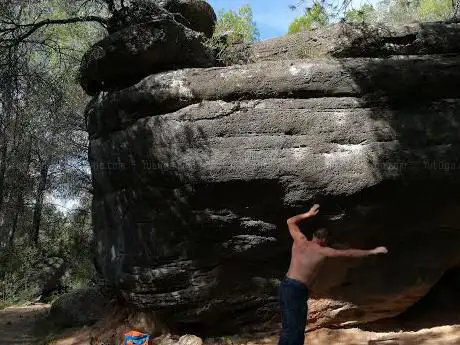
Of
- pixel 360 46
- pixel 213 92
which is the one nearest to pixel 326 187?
pixel 213 92

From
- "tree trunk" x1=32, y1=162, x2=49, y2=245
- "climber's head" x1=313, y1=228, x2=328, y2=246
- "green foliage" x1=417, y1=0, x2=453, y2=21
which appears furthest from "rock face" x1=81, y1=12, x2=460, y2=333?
"tree trunk" x1=32, y1=162, x2=49, y2=245

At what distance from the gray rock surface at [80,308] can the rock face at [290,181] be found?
75.8 inches

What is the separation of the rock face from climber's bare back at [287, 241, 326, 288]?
1.25m

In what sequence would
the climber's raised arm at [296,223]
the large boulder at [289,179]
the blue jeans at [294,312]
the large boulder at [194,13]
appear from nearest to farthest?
the blue jeans at [294,312], the climber's raised arm at [296,223], the large boulder at [289,179], the large boulder at [194,13]

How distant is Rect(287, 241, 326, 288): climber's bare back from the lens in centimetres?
467

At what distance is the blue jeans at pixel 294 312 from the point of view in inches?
180

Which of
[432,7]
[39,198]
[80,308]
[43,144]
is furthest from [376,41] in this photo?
[39,198]

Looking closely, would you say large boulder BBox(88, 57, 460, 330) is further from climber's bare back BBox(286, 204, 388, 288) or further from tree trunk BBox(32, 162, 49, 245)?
tree trunk BBox(32, 162, 49, 245)

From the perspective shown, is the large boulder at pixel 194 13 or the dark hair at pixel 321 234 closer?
the dark hair at pixel 321 234

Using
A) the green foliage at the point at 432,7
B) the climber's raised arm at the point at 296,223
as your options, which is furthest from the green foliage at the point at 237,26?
the green foliage at the point at 432,7

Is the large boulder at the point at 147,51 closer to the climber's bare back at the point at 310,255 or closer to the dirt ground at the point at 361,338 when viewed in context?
Answer: the climber's bare back at the point at 310,255

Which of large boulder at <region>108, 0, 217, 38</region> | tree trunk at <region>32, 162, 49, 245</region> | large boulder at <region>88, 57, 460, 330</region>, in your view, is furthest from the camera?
tree trunk at <region>32, 162, 49, 245</region>

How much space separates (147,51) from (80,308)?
175 inches

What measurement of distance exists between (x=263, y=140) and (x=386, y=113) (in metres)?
1.60
